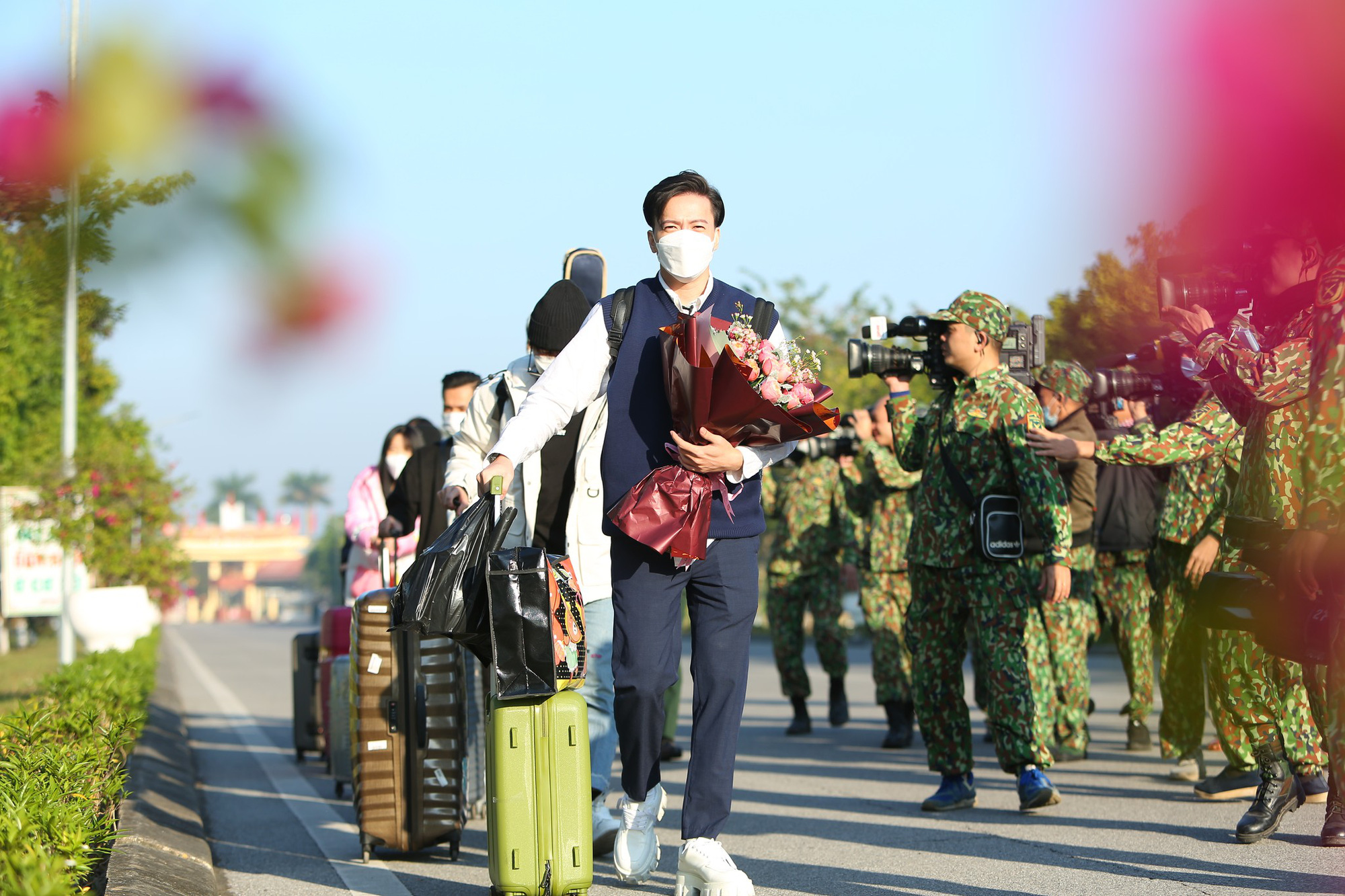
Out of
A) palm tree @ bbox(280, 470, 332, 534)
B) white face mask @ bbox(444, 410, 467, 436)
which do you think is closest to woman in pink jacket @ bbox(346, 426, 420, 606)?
white face mask @ bbox(444, 410, 467, 436)

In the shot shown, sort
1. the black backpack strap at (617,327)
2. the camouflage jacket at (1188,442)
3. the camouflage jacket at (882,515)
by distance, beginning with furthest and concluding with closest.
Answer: the camouflage jacket at (882,515), the camouflage jacket at (1188,442), the black backpack strap at (617,327)

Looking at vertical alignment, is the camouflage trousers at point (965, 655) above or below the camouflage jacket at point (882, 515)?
below

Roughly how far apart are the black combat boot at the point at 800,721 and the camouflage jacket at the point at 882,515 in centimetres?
112

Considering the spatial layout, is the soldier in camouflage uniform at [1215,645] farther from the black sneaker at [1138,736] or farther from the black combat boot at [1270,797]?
the black sneaker at [1138,736]

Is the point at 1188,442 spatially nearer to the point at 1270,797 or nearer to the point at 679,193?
the point at 1270,797

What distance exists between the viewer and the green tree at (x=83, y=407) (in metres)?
5.25

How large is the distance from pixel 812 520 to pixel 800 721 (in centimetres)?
144

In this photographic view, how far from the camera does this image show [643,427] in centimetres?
483

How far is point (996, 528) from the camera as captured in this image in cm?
652

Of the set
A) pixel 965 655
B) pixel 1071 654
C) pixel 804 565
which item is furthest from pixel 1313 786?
pixel 804 565

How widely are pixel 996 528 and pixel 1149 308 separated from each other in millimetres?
2779

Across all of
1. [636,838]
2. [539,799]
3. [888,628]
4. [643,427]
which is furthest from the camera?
[888,628]

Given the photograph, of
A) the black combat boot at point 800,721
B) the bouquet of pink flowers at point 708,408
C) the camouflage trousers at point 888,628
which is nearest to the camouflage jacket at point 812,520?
the camouflage trousers at point 888,628

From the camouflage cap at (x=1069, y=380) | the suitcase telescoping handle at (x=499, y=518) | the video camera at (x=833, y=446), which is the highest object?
the camouflage cap at (x=1069, y=380)
